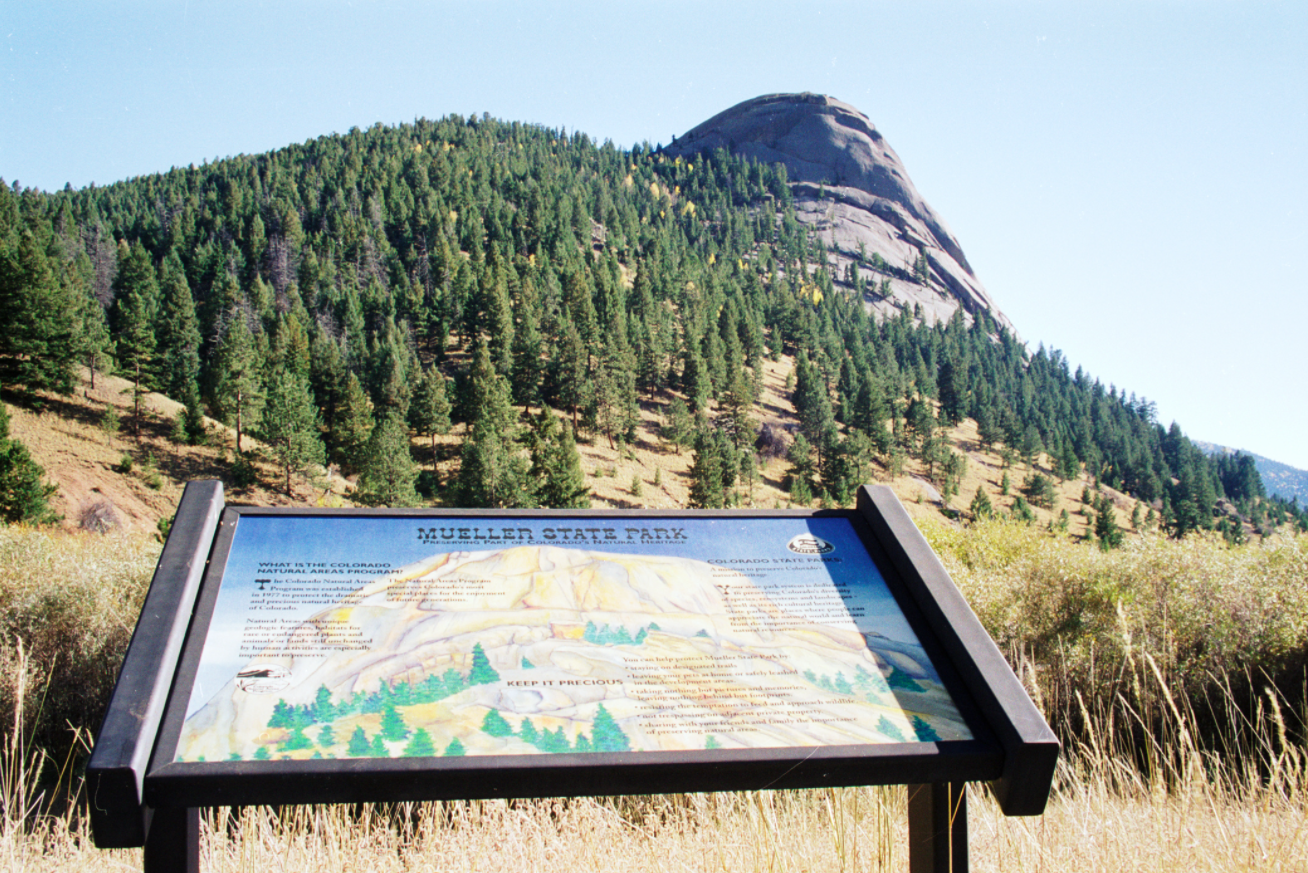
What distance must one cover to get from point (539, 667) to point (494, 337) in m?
63.1

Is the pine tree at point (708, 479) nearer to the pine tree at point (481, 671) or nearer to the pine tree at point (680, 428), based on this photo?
the pine tree at point (680, 428)

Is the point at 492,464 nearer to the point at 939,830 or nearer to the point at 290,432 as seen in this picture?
the point at 290,432

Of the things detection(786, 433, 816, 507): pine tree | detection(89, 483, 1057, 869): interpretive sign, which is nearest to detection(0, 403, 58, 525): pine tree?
detection(89, 483, 1057, 869): interpretive sign

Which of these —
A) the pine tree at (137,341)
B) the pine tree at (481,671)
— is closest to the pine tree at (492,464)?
the pine tree at (137,341)

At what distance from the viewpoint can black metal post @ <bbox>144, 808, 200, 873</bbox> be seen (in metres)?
2.06

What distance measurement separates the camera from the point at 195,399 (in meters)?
42.6

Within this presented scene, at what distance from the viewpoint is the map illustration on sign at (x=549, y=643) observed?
2.14 meters

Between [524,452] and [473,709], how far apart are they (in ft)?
160

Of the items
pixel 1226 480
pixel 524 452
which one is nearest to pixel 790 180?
pixel 1226 480

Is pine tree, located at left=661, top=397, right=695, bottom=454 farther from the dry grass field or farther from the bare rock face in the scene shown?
the bare rock face

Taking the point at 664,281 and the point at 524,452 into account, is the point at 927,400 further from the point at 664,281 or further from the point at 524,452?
the point at 524,452

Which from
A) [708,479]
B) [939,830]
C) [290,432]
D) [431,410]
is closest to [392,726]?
[939,830]

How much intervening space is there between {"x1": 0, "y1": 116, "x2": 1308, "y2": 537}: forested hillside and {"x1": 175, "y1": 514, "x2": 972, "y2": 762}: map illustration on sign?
33964 millimetres

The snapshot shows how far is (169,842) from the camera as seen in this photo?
2090 millimetres
